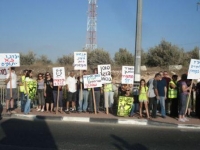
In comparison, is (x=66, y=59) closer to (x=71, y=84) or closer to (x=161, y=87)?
(x=71, y=84)

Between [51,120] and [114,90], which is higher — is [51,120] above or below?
below

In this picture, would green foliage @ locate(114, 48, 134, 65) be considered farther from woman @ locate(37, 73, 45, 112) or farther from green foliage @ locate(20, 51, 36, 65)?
woman @ locate(37, 73, 45, 112)

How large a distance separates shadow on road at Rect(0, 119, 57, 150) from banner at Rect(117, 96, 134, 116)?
314 cm

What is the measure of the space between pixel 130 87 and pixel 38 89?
159 inches

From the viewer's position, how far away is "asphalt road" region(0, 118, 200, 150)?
773 cm

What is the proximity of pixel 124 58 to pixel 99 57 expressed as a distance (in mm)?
4019

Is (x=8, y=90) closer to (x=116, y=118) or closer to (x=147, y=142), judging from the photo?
(x=116, y=118)

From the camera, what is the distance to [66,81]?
13312mm

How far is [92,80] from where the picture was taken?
13.1 meters

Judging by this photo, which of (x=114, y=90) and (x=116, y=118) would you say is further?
(x=114, y=90)

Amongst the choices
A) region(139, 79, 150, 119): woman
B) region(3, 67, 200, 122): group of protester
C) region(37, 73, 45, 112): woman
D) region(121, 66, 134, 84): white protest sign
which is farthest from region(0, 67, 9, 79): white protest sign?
region(139, 79, 150, 119): woman

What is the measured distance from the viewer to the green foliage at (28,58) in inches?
1861

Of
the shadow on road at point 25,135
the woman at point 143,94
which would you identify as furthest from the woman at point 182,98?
the shadow on road at point 25,135

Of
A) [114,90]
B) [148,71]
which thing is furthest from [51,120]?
[148,71]
